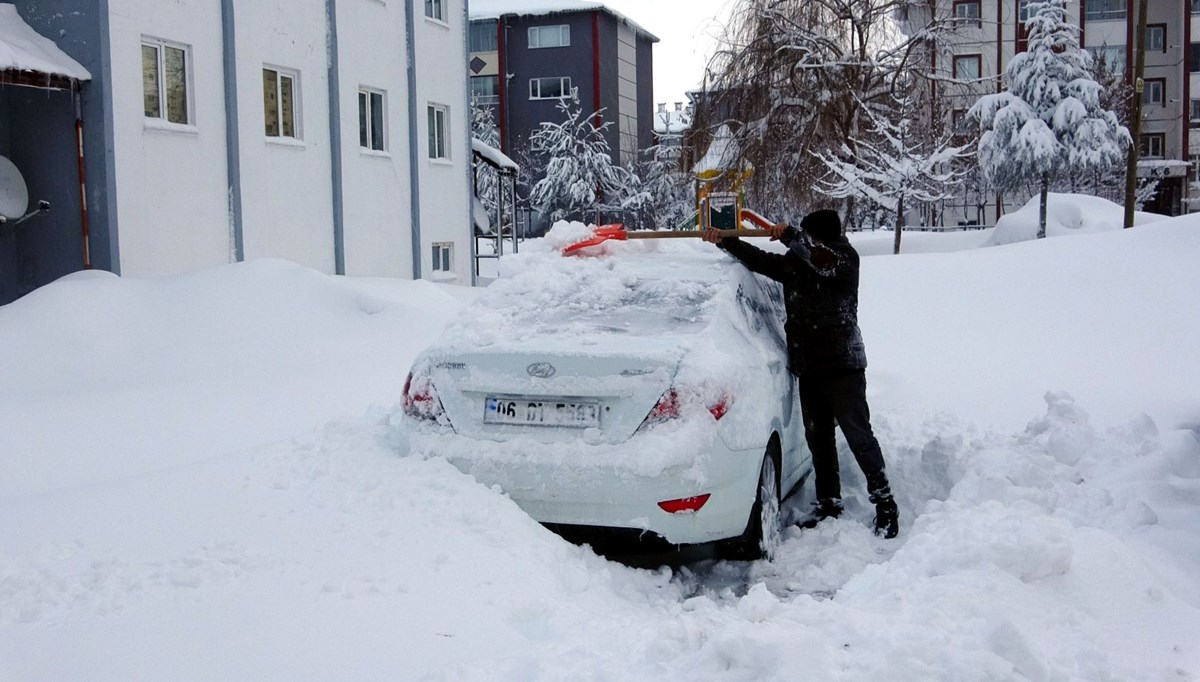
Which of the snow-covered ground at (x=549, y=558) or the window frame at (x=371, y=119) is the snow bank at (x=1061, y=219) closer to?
the window frame at (x=371, y=119)

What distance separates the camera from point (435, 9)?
2330 centimetres

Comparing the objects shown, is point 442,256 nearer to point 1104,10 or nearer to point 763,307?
point 763,307

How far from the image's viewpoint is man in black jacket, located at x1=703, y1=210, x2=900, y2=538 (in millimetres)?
5758

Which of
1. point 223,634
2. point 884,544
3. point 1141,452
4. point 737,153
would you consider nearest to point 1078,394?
point 1141,452

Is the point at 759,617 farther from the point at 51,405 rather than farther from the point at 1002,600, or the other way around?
the point at 51,405

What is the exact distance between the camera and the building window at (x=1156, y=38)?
55.5 m

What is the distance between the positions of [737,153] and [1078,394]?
22.0 meters

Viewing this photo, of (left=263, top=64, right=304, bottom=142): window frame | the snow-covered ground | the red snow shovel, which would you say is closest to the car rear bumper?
the snow-covered ground

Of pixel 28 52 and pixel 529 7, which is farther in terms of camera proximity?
pixel 529 7

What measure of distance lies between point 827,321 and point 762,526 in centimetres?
129

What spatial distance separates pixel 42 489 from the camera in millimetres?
6230

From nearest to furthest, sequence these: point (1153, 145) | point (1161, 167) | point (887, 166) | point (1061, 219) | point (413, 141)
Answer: point (413, 141) < point (1061, 219) < point (887, 166) < point (1161, 167) < point (1153, 145)

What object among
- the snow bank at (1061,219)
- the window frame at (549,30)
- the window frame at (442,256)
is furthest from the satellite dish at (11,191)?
the window frame at (549,30)

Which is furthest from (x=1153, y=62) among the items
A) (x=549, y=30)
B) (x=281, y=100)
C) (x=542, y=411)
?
(x=542, y=411)
